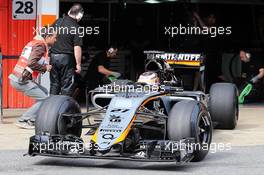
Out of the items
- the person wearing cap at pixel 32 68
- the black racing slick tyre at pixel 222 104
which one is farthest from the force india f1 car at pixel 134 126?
the person wearing cap at pixel 32 68

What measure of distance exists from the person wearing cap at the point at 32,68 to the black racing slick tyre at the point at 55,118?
98.6 inches

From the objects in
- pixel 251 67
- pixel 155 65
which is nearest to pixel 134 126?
pixel 155 65

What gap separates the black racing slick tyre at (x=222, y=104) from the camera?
12.2 m

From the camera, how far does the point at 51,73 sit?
42.1 ft

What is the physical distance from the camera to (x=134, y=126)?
9602mm

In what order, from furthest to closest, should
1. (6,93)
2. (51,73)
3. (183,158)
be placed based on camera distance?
(6,93) → (51,73) → (183,158)

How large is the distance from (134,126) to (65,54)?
11.3ft

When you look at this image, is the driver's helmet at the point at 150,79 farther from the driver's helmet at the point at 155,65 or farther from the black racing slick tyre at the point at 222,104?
the black racing slick tyre at the point at 222,104

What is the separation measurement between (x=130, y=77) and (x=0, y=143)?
287 inches

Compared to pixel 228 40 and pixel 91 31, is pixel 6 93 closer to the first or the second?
pixel 91 31

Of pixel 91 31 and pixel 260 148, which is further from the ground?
pixel 91 31

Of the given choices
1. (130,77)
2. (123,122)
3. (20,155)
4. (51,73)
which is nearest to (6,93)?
(51,73)

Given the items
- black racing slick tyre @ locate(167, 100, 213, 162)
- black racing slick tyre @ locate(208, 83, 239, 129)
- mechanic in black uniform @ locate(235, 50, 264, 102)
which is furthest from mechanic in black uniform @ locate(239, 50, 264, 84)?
black racing slick tyre @ locate(167, 100, 213, 162)

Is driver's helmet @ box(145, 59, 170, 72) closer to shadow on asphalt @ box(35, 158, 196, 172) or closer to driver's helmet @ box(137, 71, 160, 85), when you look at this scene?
driver's helmet @ box(137, 71, 160, 85)
